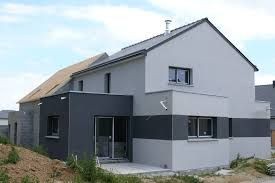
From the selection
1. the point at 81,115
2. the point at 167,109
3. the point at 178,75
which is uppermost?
the point at 178,75

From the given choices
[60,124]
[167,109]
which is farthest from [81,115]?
[167,109]

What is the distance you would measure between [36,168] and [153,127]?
323 inches

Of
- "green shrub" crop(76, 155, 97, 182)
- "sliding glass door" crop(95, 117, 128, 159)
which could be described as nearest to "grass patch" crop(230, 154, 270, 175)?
"sliding glass door" crop(95, 117, 128, 159)

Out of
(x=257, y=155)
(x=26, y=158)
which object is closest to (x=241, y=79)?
(x=257, y=155)

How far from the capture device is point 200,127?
21.2 metres

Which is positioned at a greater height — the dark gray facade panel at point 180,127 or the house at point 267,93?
the house at point 267,93

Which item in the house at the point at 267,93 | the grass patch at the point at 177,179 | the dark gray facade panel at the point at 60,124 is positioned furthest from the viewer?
the house at the point at 267,93

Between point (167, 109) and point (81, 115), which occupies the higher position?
point (167, 109)

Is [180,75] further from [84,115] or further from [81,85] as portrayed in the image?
[81,85]

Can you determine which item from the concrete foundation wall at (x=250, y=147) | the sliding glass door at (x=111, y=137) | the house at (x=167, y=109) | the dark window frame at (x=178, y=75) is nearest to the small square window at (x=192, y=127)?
the house at (x=167, y=109)

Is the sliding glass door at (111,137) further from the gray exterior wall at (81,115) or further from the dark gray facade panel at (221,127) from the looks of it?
the dark gray facade panel at (221,127)

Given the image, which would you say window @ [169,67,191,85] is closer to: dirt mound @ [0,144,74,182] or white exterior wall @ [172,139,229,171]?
white exterior wall @ [172,139,229,171]

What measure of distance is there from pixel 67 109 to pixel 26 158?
628cm

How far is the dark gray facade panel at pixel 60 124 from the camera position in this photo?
20625 mm
